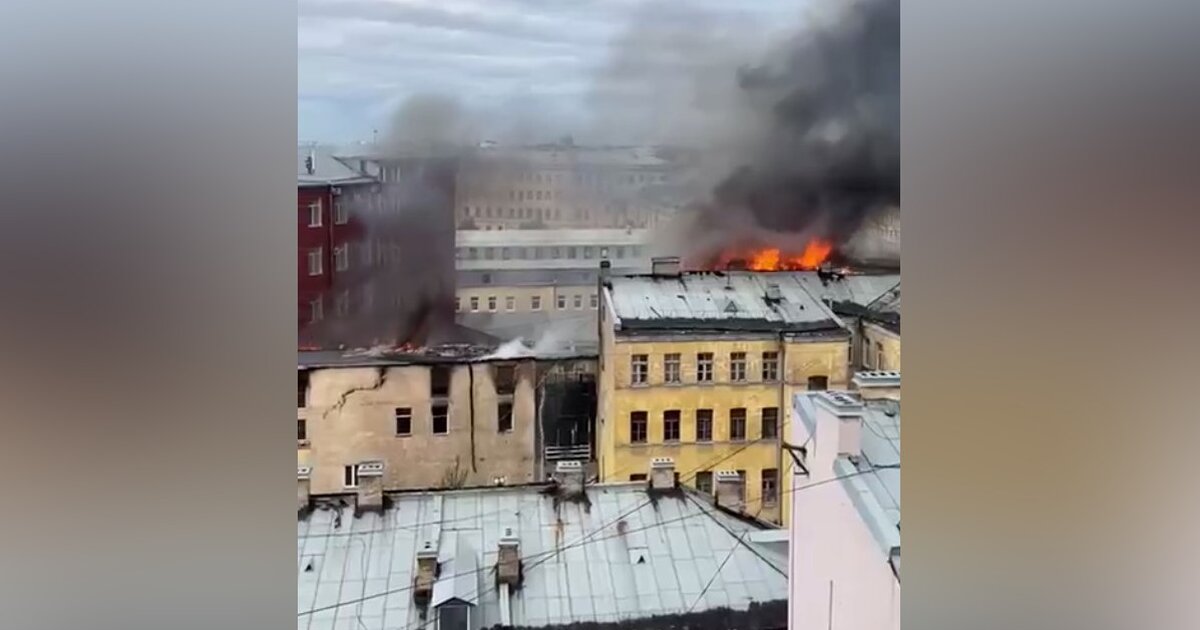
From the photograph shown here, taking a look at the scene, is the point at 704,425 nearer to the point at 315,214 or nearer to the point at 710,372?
the point at 710,372

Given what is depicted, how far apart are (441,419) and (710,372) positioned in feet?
1.65

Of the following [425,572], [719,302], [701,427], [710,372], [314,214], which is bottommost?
[425,572]

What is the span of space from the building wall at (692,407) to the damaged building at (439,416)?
0.05m

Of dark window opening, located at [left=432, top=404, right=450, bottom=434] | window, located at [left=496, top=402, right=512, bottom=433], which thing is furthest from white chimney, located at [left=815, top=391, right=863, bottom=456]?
dark window opening, located at [left=432, top=404, right=450, bottom=434]

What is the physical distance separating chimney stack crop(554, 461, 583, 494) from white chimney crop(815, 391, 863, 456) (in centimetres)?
46

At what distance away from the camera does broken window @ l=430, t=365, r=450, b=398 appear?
1752mm

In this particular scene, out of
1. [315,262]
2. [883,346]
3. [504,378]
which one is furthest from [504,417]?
[883,346]

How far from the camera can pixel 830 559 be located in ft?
5.96

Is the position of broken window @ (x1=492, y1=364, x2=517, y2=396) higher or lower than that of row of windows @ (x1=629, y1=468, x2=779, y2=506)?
higher

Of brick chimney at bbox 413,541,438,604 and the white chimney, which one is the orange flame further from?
brick chimney at bbox 413,541,438,604

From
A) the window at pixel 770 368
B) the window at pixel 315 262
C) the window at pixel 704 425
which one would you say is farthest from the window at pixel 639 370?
the window at pixel 315 262
